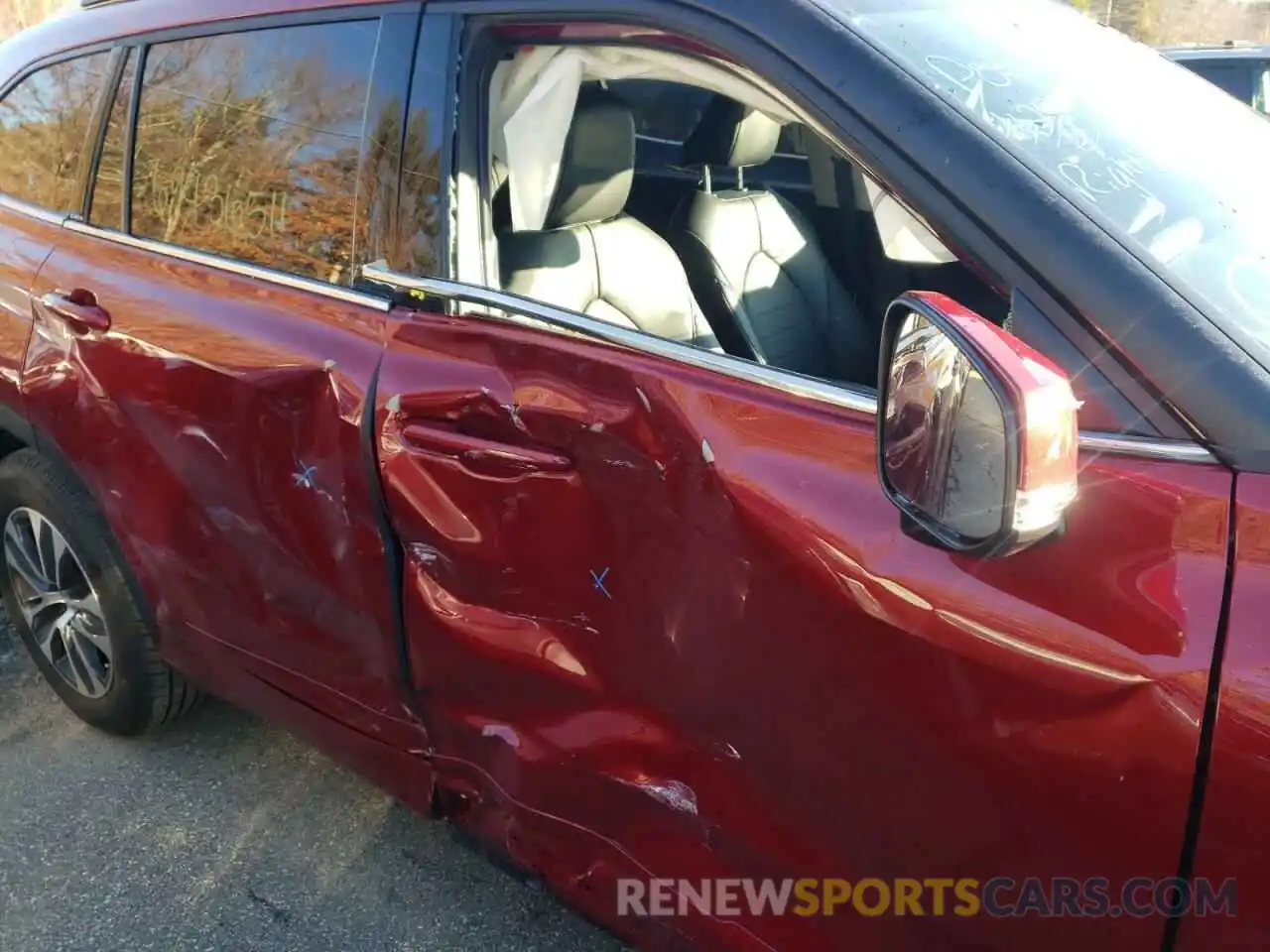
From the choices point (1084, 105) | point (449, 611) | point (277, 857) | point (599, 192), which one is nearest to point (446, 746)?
point (449, 611)

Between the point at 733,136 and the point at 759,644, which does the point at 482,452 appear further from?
the point at 733,136

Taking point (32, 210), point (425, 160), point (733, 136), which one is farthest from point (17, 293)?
point (733, 136)

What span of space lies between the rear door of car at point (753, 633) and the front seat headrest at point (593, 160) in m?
0.30

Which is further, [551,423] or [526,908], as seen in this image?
[526,908]

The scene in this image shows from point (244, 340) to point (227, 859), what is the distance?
1.18m

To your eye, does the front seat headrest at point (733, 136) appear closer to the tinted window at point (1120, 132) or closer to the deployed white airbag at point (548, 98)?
the deployed white airbag at point (548, 98)

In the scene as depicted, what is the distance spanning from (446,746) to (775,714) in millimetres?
715

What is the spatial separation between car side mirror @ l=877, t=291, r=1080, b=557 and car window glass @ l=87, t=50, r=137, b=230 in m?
1.87

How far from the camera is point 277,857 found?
240cm

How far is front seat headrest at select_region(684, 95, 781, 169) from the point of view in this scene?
273cm

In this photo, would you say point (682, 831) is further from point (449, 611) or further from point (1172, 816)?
point (1172, 816)

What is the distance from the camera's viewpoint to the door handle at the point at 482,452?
159 centimetres

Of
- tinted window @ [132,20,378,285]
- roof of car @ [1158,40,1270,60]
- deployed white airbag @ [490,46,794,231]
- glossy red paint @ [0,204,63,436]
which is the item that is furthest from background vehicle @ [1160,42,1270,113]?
glossy red paint @ [0,204,63,436]

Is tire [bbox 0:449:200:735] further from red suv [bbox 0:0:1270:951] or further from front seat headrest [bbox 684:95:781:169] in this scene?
front seat headrest [bbox 684:95:781:169]
